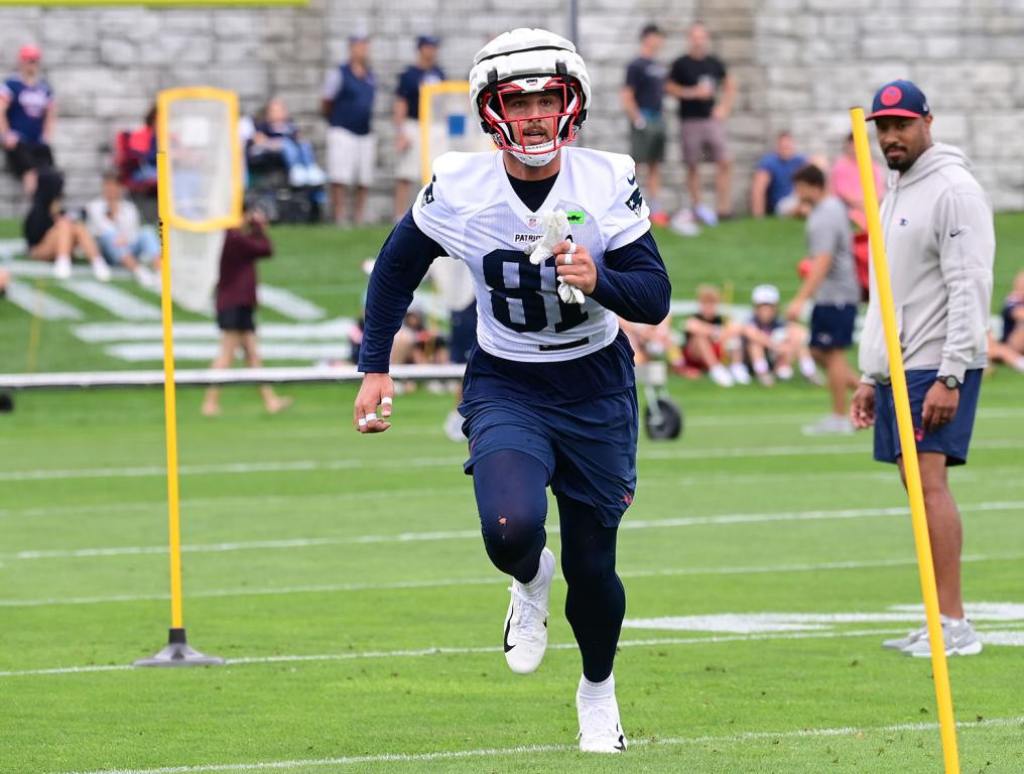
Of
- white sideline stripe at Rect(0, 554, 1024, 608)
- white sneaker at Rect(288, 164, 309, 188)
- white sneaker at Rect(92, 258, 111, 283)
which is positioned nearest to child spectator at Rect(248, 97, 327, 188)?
white sneaker at Rect(288, 164, 309, 188)

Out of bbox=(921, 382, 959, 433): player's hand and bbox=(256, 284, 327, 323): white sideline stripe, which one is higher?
bbox=(921, 382, 959, 433): player's hand

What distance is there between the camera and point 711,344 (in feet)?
83.3

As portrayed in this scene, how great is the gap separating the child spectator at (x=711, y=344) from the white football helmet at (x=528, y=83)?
18.5 metres

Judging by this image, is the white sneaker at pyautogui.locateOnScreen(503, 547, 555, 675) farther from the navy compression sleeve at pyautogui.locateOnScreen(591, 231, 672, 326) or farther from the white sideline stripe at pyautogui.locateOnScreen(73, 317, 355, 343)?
the white sideline stripe at pyautogui.locateOnScreen(73, 317, 355, 343)

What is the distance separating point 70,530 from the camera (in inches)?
537

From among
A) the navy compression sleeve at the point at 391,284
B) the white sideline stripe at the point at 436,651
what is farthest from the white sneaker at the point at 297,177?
the navy compression sleeve at the point at 391,284

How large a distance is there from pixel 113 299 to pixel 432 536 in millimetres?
14242

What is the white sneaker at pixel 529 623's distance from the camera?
23.2ft

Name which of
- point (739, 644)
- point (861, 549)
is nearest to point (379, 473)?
point (861, 549)

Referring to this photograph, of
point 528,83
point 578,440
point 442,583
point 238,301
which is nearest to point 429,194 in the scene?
point 528,83

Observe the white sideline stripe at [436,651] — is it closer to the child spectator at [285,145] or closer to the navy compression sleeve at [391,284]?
the navy compression sleeve at [391,284]

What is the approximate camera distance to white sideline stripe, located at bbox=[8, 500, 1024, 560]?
1264 cm

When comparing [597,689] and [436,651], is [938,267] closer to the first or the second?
[436,651]

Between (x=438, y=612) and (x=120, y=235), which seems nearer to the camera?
(x=438, y=612)
